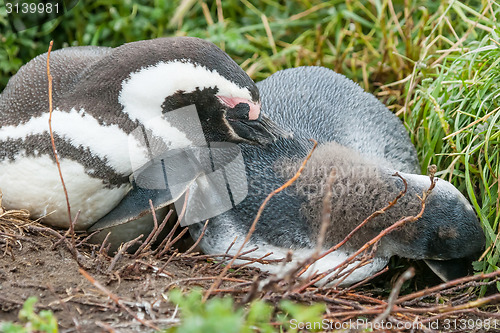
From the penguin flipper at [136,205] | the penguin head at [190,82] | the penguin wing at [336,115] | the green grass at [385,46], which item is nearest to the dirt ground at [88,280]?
the penguin flipper at [136,205]

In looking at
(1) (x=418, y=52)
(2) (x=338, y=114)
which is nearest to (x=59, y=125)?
(2) (x=338, y=114)

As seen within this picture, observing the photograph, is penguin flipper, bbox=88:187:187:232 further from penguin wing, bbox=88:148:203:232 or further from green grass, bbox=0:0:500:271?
green grass, bbox=0:0:500:271

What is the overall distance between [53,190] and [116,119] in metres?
0.37

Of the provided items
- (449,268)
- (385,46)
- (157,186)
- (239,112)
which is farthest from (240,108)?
(385,46)

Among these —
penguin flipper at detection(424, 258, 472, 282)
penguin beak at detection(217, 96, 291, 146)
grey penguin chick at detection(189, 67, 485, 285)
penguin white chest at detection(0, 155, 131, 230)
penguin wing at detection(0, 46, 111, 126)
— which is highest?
penguin wing at detection(0, 46, 111, 126)

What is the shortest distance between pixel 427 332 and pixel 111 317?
3.25ft

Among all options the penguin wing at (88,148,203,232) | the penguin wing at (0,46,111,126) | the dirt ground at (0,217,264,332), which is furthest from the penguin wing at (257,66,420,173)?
the penguin wing at (0,46,111,126)

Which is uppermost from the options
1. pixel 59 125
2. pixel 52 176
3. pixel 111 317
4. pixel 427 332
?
pixel 59 125

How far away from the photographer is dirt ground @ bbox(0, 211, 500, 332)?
194 centimetres

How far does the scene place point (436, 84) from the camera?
10.3ft

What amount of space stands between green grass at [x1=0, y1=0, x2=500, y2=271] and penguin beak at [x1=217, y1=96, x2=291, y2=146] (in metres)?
0.80

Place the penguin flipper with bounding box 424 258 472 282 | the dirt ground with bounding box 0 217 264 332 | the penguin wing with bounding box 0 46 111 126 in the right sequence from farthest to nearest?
the penguin flipper with bounding box 424 258 472 282 → the penguin wing with bounding box 0 46 111 126 → the dirt ground with bounding box 0 217 264 332

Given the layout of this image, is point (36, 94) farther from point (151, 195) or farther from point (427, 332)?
point (427, 332)

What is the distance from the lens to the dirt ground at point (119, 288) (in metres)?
1.94
